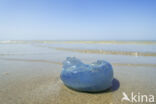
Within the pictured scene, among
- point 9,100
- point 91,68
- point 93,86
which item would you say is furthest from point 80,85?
→ point 9,100

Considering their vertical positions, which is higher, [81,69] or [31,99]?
[81,69]

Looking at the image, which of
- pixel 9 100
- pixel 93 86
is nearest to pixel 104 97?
pixel 93 86

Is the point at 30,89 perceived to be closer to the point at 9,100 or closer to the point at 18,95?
the point at 18,95

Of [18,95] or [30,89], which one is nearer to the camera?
[18,95]

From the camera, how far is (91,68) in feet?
9.63

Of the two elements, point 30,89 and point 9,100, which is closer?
point 9,100

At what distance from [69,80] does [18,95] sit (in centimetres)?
158

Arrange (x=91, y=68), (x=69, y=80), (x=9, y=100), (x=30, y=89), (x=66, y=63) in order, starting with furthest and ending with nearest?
(x=66, y=63), (x=30, y=89), (x=69, y=80), (x=91, y=68), (x=9, y=100)

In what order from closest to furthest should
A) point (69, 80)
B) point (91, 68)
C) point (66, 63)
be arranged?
point (91, 68), point (69, 80), point (66, 63)

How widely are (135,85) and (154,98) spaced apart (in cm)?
81

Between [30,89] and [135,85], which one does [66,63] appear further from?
[135,85]

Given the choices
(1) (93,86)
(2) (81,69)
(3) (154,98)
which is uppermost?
(2) (81,69)

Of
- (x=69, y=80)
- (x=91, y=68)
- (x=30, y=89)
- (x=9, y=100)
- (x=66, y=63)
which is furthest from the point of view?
(x=66, y=63)

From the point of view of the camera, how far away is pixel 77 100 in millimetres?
2729
